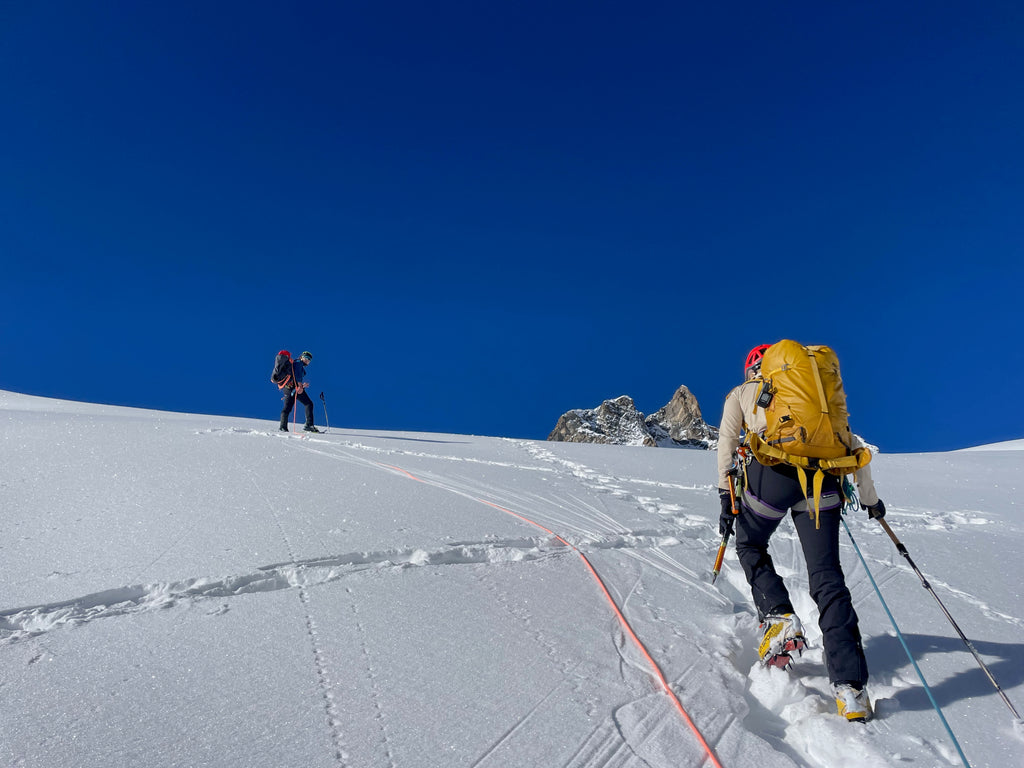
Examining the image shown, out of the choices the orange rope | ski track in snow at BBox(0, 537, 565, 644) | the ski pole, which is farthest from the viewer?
ski track in snow at BBox(0, 537, 565, 644)

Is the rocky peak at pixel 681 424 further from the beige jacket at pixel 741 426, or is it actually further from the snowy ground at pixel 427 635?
the beige jacket at pixel 741 426

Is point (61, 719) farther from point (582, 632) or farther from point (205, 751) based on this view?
point (582, 632)

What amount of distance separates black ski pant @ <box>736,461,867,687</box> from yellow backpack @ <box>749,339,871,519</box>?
128mm

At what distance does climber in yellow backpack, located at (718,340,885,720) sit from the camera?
10.6 ft

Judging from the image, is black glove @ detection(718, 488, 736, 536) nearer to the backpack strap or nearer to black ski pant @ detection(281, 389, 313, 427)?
the backpack strap

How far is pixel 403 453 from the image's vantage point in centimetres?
1174

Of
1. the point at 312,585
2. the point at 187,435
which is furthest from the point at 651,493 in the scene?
the point at 187,435

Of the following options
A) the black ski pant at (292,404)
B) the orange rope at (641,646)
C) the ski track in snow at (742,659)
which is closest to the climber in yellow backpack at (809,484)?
the ski track in snow at (742,659)

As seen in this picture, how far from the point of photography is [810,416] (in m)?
3.38

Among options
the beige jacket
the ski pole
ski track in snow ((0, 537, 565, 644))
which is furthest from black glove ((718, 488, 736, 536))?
ski track in snow ((0, 537, 565, 644))

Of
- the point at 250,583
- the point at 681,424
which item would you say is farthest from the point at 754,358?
the point at 681,424

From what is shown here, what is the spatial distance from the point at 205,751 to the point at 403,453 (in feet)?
30.6

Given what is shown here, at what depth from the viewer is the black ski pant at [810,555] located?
3.20m

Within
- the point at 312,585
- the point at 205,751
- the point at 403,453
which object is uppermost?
the point at 403,453
